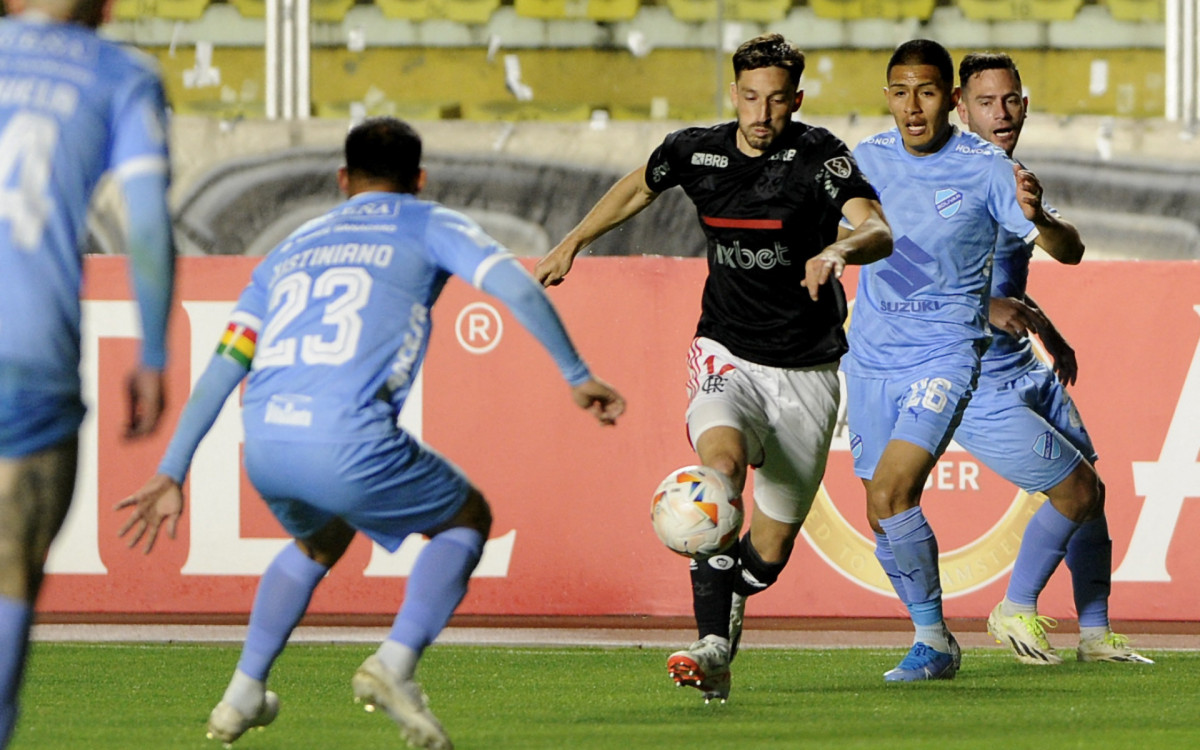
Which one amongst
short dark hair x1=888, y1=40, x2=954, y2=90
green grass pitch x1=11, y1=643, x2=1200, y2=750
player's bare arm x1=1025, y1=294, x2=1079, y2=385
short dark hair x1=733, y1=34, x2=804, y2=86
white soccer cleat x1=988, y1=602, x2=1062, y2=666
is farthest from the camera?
white soccer cleat x1=988, y1=602, x2=1062, y2=666

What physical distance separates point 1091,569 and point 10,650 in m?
4.94

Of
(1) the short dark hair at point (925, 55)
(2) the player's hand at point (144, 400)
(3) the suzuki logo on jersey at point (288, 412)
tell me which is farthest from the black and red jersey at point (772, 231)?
(2) the player's hand at point (144, 400)

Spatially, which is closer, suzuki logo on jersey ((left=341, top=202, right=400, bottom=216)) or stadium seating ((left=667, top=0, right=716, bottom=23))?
suzuki logo on jersey ((left=341, top=202, right=400, bottom=216))

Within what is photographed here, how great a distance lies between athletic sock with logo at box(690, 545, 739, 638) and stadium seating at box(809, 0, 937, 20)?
6397mm

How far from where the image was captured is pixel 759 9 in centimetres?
1138

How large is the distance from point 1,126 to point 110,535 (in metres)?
5.58

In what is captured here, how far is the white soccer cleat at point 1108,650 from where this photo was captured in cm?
730

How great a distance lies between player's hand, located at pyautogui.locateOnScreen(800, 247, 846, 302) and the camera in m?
5.26

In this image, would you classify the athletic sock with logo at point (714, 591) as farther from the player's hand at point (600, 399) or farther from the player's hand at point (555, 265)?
the player's hand at point (600, 399)

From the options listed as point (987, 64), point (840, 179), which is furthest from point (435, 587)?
point (987, 64)

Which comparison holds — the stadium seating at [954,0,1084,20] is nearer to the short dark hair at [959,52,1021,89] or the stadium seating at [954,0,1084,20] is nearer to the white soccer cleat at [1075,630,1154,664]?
the short dark hair at [959,52,1021,89]

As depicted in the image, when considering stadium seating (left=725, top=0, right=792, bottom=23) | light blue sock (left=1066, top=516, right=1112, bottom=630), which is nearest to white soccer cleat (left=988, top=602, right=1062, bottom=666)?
light blue sock (left=1066, top=516, right=1112, bottom=630)

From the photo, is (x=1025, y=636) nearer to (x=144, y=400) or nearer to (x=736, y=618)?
(x=736, y=618)

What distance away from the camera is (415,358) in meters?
4.55
